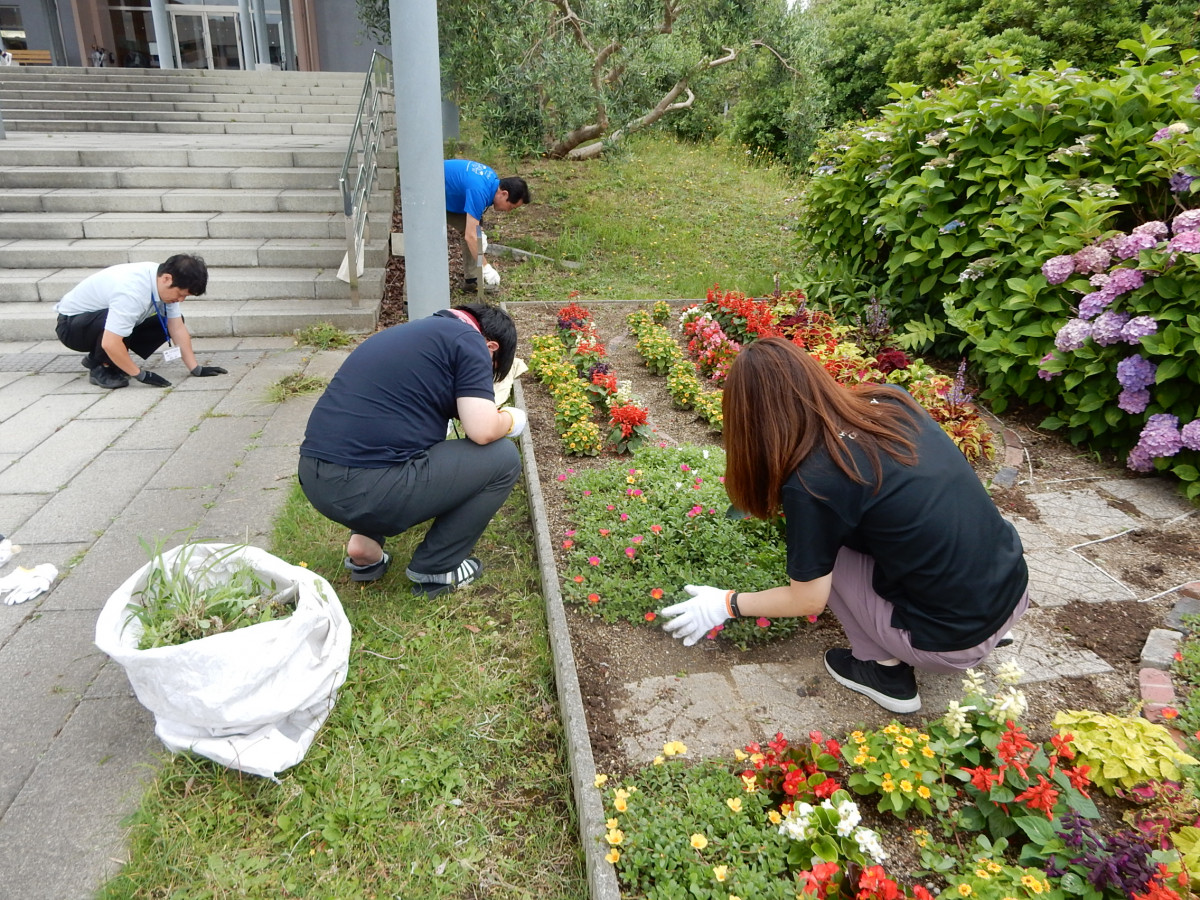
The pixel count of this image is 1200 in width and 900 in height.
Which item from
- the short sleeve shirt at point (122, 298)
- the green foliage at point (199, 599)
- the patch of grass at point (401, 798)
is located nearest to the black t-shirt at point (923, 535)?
the patch of grass at point (401, 798)

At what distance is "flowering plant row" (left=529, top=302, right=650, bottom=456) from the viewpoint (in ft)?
14.2

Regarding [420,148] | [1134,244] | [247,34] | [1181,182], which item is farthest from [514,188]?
[247,34]

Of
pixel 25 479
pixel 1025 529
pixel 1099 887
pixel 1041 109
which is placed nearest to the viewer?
pixel 1099 887

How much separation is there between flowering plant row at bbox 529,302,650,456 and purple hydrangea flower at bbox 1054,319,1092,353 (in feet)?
7.35

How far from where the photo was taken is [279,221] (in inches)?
298

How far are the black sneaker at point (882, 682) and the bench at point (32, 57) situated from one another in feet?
80.6

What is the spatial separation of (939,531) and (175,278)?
4648 mm

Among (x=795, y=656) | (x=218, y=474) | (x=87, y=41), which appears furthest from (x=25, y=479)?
(x=87, y=41)

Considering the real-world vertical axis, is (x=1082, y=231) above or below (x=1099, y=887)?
above

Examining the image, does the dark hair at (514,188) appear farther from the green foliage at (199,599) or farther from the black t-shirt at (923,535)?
the black t-shirt at (923,535)

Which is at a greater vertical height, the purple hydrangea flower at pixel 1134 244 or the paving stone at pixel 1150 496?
the purple hydrangea flower at pixel 1134 244

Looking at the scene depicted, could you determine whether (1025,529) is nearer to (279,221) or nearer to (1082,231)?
(1082,231)

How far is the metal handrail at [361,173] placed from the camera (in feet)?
21.3

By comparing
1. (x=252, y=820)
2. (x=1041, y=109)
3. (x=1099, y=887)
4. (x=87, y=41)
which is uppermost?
(x=87, y=41)
